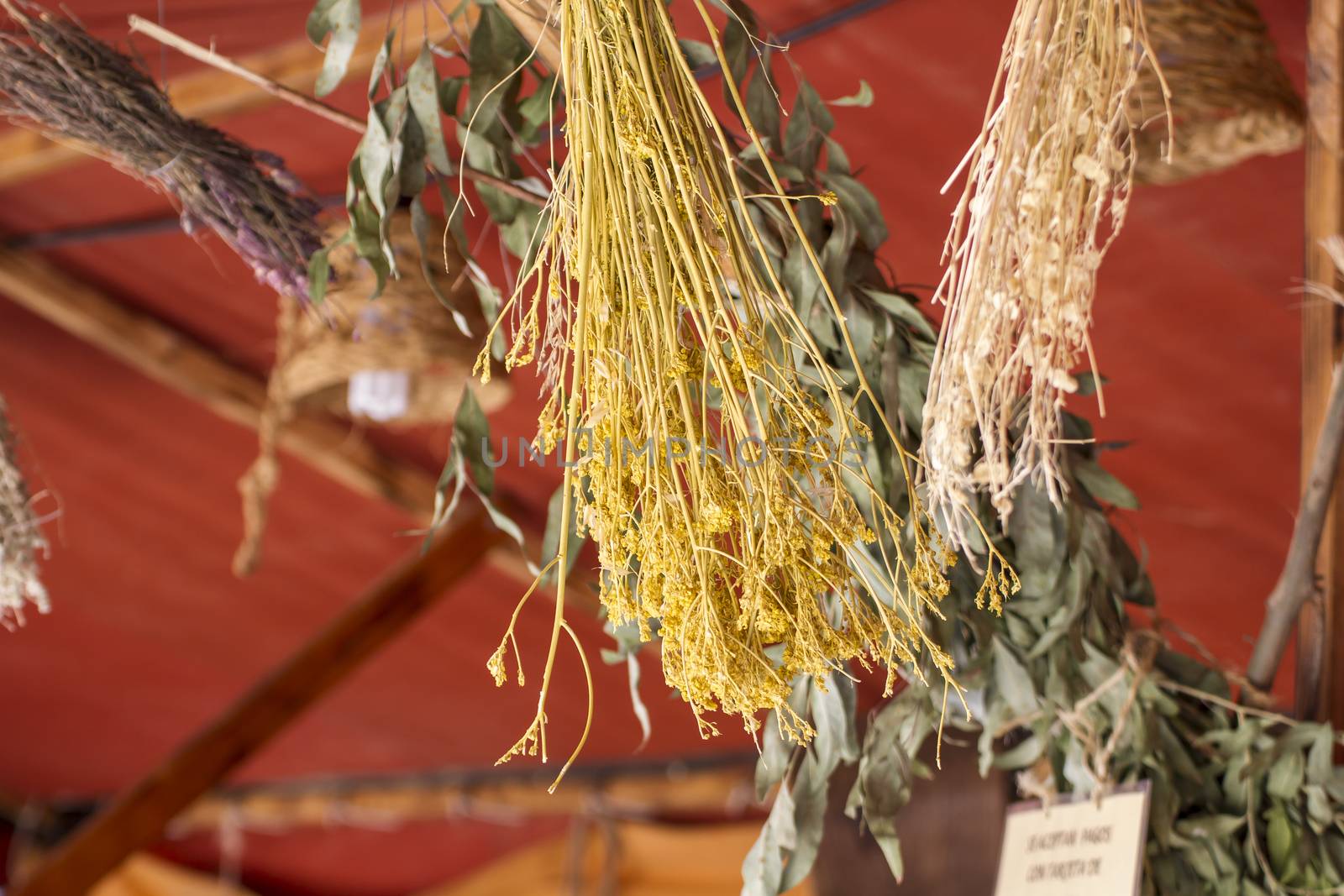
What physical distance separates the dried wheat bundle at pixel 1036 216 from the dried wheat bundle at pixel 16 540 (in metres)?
0.88

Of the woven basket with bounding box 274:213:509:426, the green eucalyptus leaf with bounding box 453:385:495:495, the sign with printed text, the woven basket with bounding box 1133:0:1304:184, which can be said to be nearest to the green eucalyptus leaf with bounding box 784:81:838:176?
the green eucalyptus leaf with bounding box 453:385:495:495

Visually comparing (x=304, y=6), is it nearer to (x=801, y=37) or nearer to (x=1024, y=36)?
(x=801, y=37)

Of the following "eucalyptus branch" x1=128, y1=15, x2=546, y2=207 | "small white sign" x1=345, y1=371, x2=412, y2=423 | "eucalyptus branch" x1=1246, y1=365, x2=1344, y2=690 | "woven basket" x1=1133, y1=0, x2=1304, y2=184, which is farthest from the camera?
"small white sign" x1=345, y1=371, x2=412, y2=423

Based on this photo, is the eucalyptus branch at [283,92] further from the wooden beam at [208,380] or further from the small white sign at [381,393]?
the wooden beam at [208,380]

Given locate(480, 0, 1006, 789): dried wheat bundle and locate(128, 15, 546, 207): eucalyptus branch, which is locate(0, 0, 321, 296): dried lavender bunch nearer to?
locate(128, 15, 546, 207): eucalyptus branch

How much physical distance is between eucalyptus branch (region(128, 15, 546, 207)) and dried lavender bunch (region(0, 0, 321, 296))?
5cm

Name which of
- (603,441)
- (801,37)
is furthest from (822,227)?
(801,37)

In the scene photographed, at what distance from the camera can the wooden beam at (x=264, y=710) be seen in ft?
7.43

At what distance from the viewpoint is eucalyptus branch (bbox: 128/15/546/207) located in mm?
863

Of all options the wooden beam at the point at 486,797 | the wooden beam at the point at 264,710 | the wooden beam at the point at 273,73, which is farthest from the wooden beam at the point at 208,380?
the wooden beam at the point at 486,797

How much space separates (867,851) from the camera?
1.45 metres

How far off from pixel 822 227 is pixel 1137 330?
99 cm

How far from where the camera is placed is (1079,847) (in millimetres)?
995

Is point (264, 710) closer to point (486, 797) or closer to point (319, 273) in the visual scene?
point (486, 797)
